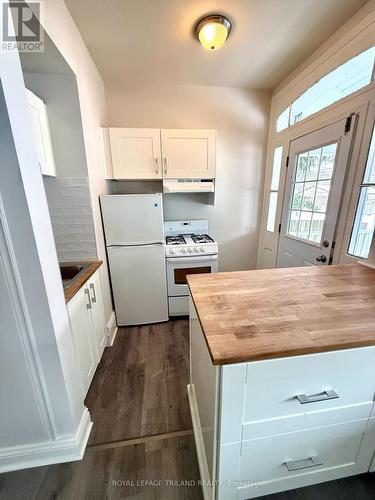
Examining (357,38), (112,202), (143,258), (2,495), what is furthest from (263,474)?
(357,38)

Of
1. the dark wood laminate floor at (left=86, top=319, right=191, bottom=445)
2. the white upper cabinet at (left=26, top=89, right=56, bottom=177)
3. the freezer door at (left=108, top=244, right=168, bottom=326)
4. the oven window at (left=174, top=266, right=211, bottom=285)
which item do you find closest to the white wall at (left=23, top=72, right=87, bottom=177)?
the white upper cabinet at (left=26, top=89, right=56, bottom=177)

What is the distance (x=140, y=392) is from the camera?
1.57 m

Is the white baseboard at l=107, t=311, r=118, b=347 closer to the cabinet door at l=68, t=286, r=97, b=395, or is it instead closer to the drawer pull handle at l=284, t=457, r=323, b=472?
the cabinet door at l=68, t=286, r=97, b=395

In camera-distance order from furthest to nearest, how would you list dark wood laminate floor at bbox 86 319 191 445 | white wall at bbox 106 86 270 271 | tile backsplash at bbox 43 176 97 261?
white wall at bbox 106 86 270 271 → tile backsplash at bbox 43 176 97 261 → dark wood laminate floor at bbox 86 319 191 445

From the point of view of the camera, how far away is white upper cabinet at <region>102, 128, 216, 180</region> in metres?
2.17

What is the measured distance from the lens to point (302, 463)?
895mm

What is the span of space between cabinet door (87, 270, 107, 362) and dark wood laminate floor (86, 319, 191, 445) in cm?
21

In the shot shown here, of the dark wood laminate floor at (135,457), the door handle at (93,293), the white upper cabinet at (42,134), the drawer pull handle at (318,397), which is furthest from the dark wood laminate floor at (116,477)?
the white upper cabinet at (42,134)

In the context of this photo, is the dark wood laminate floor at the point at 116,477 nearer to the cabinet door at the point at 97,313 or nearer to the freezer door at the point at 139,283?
the cabinet door at the point at 97,313

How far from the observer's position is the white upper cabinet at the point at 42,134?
141cm

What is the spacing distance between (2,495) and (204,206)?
9.15ft

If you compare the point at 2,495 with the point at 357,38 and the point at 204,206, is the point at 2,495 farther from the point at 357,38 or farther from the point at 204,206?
A: the point at 357,38

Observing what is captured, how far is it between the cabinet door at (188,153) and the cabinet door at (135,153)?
3.8 inches

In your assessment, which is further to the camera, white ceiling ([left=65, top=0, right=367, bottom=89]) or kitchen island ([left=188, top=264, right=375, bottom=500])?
white ceiling ([left=65, top=0, right=367, bottom=89])
